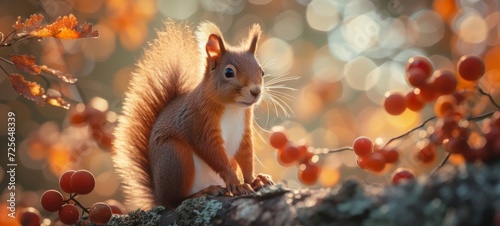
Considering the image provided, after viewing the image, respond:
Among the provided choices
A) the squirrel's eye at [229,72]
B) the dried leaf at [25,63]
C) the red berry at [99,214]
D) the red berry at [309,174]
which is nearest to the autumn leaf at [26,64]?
the dried leaf at [25,63]

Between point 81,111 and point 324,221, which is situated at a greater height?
point 81,111

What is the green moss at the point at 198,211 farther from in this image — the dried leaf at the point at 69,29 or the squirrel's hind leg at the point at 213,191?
the dried leaf at the point at 69,29

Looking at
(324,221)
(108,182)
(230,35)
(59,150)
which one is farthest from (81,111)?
(108,182)

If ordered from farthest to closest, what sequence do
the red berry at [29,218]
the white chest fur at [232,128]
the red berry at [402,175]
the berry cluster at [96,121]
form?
the berry cluster at [96,121]
the white chest fur at [232,128]
the red berry at [29,218]
the red berry at [402,175]

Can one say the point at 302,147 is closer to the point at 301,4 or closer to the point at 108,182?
the point at 301,4

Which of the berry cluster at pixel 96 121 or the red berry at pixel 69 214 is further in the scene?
the berry cluster at pixel 96 121

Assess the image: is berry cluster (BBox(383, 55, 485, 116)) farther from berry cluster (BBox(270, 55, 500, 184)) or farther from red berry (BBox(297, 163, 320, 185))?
red berry (BBox(297, 163, 320, 185))

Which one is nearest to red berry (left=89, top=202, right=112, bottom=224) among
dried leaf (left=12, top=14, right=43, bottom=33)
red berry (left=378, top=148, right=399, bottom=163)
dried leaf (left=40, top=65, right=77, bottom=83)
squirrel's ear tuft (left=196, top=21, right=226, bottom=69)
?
dried leaf (left=40, top=65, right=77, bottom=83)

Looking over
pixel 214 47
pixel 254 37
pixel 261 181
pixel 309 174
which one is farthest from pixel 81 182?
pixel 254 37
